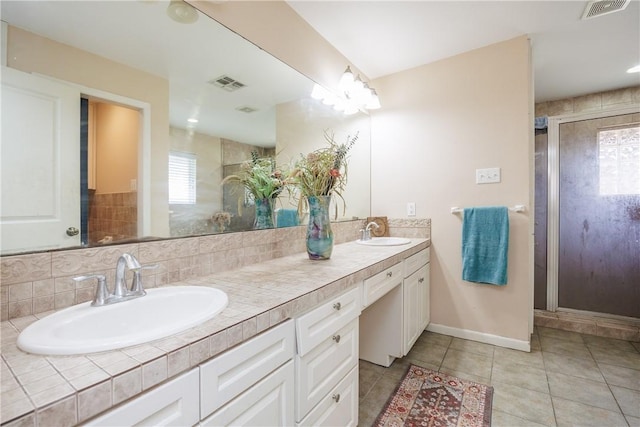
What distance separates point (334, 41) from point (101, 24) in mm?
1570

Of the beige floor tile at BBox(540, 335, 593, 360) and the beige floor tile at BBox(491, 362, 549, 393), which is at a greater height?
the beige floor tile at BBox(491, 362, 549, 393)

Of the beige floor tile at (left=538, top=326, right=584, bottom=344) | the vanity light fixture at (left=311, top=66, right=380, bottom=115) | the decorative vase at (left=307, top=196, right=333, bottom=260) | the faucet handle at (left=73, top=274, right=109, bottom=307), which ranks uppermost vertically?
the vanity light fixture at (left=311, top=66, right=380, bottom=115)

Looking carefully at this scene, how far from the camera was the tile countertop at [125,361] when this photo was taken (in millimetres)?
431

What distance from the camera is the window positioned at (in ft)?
3.89

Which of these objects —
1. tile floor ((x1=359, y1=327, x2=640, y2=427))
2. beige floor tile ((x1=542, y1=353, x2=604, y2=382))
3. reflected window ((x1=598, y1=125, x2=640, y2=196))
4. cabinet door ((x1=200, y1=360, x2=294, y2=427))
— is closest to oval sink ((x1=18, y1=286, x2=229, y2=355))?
cabinet door ((x1=200, y1=360, x2=294, y2=427))

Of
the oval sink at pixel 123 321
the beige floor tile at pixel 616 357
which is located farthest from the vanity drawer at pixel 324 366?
the beige floor tile at pixel 616 357

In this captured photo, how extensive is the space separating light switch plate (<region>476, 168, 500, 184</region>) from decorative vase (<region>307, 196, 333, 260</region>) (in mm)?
1378

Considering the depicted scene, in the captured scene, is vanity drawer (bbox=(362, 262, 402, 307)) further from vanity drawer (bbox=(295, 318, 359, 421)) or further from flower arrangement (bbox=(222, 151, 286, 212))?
flower arrangement (bbox=(222, 151, 286, 212))

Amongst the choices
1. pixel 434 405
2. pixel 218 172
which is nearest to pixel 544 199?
pixel 434 405

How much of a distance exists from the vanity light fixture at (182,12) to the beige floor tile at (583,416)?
2.52 meters

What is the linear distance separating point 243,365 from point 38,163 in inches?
32.4

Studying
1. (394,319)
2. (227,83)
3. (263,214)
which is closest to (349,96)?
(227,83)

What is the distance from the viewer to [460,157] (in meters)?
2.30

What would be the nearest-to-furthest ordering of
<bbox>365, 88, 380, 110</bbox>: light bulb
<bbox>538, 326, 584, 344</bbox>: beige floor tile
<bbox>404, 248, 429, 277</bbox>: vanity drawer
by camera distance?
<bbox>404, 248, 429, 277</bbox>: vanity drawer
<bbox>538, 326, 584, 344</bbox>: beige floor tile
<bbox>365, 88, 380, 110</bbox>: light bulb
